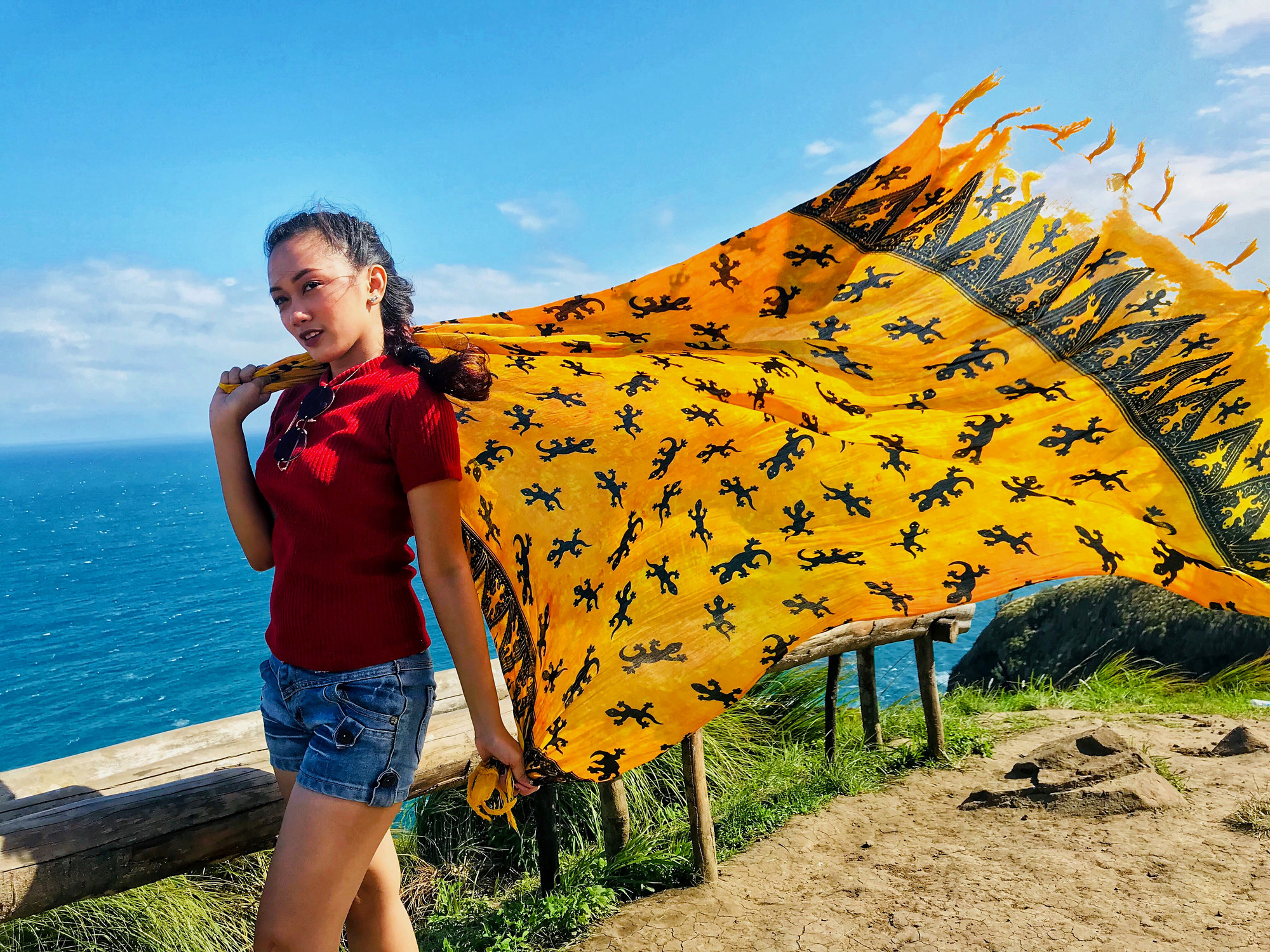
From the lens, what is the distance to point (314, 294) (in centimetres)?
190

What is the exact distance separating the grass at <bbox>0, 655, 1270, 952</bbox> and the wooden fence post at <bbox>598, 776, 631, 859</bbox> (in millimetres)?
64

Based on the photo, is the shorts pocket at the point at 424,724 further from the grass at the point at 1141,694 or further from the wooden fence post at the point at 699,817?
the grass at the point at 1141,694

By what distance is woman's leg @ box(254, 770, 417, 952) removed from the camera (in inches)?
62.3

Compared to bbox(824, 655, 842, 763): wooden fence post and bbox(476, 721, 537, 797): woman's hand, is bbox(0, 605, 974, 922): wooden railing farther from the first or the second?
bbox(824, 655, 842, 763): wooden fence post

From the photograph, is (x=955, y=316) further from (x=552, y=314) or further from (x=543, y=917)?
(x=543, y=917)

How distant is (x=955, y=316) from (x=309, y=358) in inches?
74.2

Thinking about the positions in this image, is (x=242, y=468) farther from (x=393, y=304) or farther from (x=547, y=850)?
(x=547, y=850)

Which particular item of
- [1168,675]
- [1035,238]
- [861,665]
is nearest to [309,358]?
[1035,238]

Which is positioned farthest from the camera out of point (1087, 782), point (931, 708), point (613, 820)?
point (931, 708)

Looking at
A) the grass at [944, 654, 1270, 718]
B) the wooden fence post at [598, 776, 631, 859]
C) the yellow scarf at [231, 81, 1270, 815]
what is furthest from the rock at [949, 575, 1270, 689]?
the yellow scarf at [231, 81, 1270, 815]

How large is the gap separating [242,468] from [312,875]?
101 cm

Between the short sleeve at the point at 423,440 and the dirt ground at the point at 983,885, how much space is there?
294 centimetres

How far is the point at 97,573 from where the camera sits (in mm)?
41969

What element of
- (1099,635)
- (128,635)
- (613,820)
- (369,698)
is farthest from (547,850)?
(128,635)
